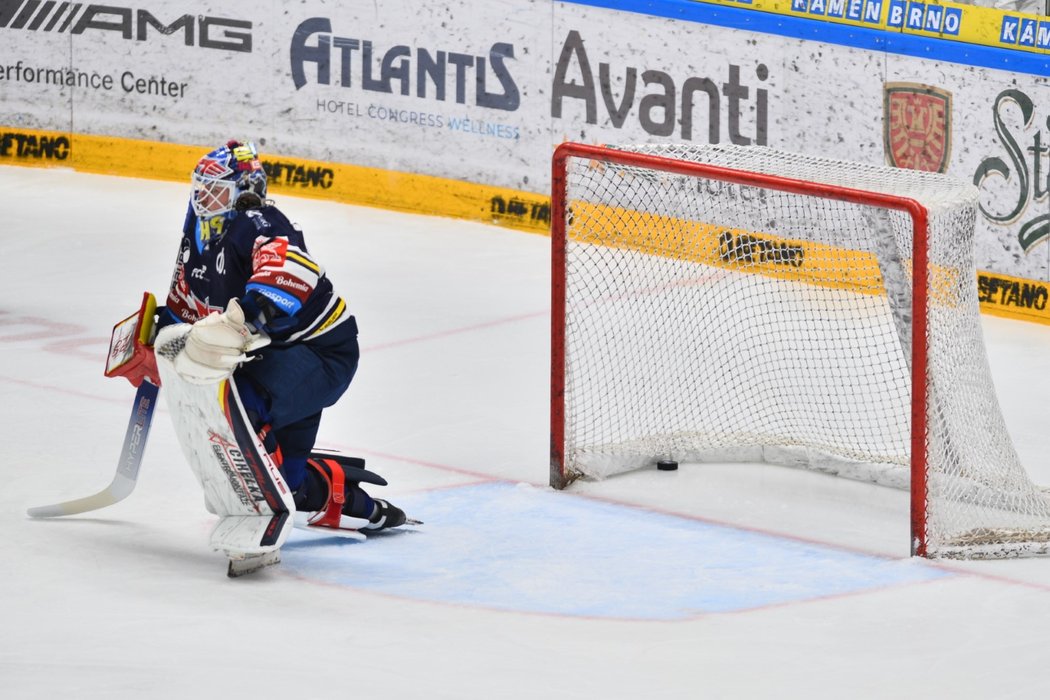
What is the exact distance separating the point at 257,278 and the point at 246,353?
8.7 inches

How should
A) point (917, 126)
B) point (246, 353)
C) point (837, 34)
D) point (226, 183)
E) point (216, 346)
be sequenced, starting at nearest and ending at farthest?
point (216, 346) → point (246, 353) → point (226, 183) → point (917, 126) → point (837, 34)

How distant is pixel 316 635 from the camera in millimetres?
4102

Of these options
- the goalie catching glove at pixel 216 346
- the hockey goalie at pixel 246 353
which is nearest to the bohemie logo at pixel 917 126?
the hockey goalie at pixel 246 353

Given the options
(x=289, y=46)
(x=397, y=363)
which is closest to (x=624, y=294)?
(x=397, y=363)

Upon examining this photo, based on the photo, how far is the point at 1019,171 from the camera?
775 cm

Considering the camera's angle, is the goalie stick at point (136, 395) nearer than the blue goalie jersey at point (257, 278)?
No

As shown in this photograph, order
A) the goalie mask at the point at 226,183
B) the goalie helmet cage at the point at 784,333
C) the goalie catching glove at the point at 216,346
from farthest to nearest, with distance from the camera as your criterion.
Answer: the goalie helmet cage at the point at 784,333
the goalie mask at the point at 226,183
the goalie catching glove at the point at 216,346

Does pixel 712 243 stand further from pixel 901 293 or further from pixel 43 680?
pixel 43 680

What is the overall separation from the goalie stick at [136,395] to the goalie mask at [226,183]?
29 centimetres

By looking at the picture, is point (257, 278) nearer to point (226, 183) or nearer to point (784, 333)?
point (226, 183)

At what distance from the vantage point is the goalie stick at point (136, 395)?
472cm

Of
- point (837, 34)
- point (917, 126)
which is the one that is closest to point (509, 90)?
point (837, 34)

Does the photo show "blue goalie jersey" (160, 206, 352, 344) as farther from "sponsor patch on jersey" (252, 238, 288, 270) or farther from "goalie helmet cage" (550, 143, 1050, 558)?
"goalie helmet cage" (550, 143, 1050, 558)

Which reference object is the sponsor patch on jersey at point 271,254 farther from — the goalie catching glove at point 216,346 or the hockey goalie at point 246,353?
the goalie catching glove at point 216,346
